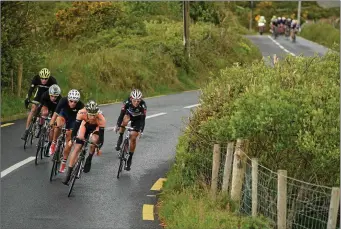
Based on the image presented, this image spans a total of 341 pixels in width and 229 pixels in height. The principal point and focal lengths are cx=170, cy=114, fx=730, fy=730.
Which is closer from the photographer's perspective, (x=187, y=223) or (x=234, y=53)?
(x=187, y=223)

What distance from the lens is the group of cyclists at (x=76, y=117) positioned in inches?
536

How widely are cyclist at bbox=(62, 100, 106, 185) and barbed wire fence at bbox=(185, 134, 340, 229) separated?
8.47 feet

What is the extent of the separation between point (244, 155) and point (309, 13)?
287 ft

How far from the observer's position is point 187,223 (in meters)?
10.3

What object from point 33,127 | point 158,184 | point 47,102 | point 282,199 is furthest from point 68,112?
point 282,199

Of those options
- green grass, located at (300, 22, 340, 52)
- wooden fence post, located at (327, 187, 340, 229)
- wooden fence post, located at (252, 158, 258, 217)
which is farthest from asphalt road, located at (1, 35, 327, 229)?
green grass, located at (300, 22, 340, 52)

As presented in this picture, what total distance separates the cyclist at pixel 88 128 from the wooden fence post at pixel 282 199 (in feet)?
15.8

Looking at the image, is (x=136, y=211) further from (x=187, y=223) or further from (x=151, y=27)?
(x=151, y=27)

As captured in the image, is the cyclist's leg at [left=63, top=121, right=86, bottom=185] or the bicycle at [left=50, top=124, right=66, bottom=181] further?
the bicycle at [left=50, top=124, right=66, bottom=181]

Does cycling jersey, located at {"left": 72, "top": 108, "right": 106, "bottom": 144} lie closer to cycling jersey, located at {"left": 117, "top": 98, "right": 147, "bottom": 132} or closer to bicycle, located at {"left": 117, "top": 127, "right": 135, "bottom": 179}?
bicycle, located at {"left": 117, "top": 127, "right": 135, "bottom": 179}

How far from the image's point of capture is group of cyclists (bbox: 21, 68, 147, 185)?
13.6m

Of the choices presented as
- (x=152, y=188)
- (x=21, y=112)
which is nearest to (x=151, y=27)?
(x=21, y=112)

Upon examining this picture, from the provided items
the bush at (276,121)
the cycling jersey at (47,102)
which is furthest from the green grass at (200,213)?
the cycling jersey at (47,102)

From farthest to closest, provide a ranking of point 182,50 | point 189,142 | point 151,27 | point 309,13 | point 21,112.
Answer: point 309,13 < point 151,27 < point 182,50 < point 21,112 < point 189,142
